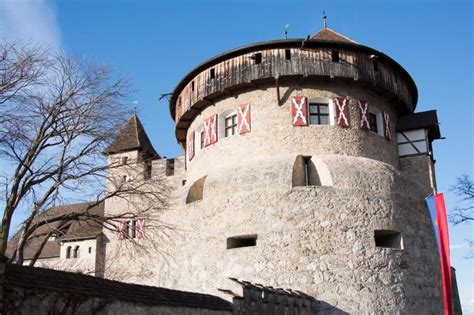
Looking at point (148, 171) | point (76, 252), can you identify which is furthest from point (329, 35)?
point (76, 252)

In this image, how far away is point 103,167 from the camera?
13.3 metres

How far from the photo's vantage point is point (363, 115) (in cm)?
1802

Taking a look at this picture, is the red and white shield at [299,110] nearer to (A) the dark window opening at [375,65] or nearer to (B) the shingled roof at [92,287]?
(A) the dark window opening at [375,65]

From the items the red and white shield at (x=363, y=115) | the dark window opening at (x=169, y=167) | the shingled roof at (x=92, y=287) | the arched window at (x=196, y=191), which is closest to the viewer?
the shingled roof at (x=92, y=287)

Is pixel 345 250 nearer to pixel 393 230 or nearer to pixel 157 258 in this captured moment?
pixel 393 230

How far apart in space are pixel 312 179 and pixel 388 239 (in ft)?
9.94

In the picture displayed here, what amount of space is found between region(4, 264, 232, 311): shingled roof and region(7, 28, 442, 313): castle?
5454 millimetres

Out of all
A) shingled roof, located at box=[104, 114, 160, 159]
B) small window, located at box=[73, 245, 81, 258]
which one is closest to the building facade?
shingled roof, located at box=[104, 114, 160, 159]

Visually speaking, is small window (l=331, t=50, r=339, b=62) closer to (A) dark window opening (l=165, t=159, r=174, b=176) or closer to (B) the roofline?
(B) the roofline

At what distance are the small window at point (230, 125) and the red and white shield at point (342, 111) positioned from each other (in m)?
3.42

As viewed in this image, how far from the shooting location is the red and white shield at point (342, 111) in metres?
17.5

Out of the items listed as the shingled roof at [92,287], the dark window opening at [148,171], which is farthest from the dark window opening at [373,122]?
the shingled roof at [92,287]

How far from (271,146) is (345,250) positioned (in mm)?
4055

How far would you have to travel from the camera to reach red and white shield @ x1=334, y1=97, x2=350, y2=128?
1750cm
